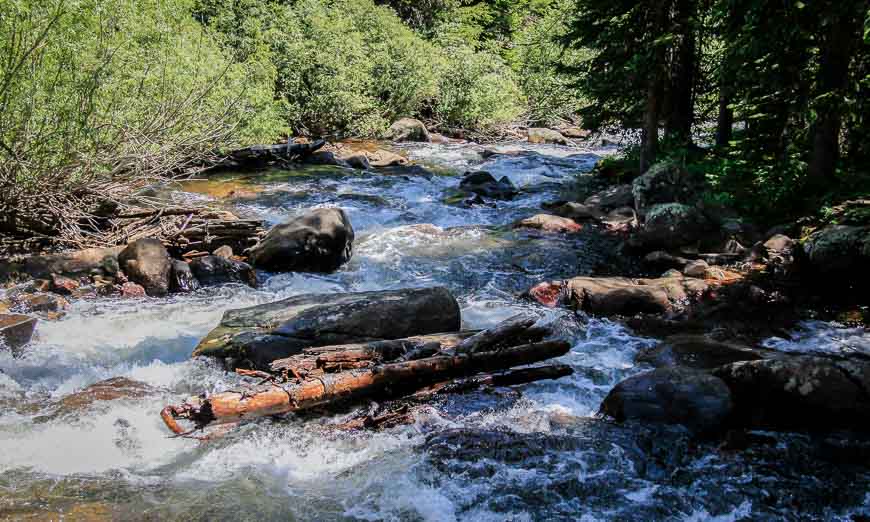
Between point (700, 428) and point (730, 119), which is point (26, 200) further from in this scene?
point (730, 119)

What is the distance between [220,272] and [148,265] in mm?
1045

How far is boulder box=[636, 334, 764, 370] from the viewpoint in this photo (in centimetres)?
684

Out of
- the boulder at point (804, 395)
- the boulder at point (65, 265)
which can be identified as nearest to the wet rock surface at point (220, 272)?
the boulder at point (65, 265)

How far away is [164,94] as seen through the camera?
11164 millimetres

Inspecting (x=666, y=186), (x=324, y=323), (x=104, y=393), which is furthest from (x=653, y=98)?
(x=104, y=393)

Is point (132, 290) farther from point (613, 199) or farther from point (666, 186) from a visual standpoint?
point (613, 199)

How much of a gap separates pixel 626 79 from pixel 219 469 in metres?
12.9

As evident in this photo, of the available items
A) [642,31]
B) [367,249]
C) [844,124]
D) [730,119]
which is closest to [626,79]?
[642,31]

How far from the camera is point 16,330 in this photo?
6.94 m

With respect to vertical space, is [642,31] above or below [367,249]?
above

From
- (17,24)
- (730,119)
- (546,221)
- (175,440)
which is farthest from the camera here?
(730,119)

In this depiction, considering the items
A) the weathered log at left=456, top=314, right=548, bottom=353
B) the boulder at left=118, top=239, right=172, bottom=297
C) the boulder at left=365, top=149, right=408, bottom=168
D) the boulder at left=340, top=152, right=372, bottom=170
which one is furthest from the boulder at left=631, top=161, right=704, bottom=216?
the boulder at left=340, top=152, right=372, bottom=170

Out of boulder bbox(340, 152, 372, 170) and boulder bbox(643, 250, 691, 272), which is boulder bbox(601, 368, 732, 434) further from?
boulder bbox(340, 152, 372, 170)

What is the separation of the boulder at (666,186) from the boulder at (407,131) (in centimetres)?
1422
